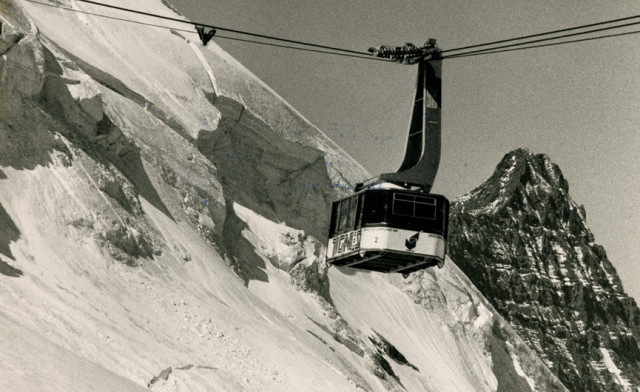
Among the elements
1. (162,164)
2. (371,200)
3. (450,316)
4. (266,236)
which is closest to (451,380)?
(450,316)

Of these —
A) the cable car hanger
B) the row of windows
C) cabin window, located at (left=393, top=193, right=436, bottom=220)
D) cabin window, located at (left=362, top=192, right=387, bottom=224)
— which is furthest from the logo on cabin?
the cable car hanger

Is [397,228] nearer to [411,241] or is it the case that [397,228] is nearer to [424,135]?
[411,241]

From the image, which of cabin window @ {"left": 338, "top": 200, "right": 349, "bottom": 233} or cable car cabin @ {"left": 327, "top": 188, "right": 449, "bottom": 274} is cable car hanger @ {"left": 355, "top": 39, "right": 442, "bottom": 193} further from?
cable car cabin @ {"left": 327, "top": 188, "right": 449, "bottom": 274}

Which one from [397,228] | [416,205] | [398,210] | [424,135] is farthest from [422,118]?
[397,228]

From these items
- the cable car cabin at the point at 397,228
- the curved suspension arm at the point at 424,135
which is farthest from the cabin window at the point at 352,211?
the curved suspension arm at the point at 424,135

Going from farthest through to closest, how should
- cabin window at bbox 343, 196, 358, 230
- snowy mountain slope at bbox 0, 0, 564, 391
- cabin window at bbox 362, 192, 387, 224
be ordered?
snowy mountain slope at bbox 0, 0, 564, 391, cabin window at bbox 343, 196, 358, 230, cabin window at bbox 362, 192, 387, 224

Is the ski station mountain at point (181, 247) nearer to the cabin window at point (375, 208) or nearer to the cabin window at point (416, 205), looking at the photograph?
the cabin window at point (375, 208)
